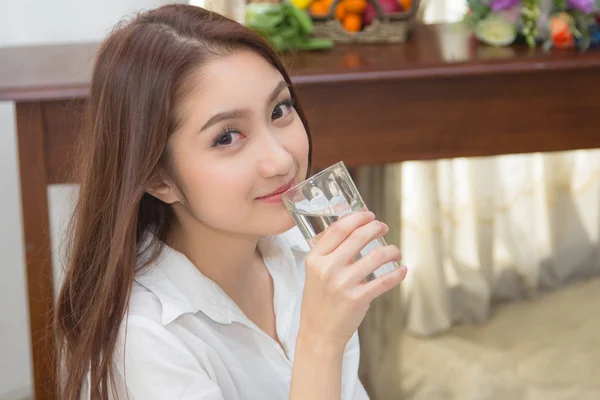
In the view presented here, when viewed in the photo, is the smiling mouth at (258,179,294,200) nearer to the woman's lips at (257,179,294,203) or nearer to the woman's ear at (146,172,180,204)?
the woman's lips at (257,179,294,203)

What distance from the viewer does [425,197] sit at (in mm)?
2680

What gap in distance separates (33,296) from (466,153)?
942mm

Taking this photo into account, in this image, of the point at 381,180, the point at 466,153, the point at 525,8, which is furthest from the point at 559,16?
the point at 381,180

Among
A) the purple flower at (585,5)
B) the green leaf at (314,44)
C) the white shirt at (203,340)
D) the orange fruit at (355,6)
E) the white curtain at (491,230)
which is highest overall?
the purple flower at (585,5)

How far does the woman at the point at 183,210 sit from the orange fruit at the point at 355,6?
79 centimetres

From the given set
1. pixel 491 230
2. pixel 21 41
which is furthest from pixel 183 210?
pixel 491 230

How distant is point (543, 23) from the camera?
1938 mm

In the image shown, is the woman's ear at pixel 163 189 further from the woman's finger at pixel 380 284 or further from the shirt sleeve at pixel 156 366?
the woman's finger at pixel 380 284

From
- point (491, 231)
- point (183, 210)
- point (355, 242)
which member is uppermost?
point (355, 242)

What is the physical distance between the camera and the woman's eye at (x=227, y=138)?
3.67 feet

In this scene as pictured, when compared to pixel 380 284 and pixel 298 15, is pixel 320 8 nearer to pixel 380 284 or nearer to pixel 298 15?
pixel 298 15

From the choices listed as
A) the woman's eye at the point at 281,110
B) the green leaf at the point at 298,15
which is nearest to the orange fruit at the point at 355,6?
the green leaf at the point at 298,15

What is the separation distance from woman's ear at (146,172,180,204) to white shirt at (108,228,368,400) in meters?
0.10

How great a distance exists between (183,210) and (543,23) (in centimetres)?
105
